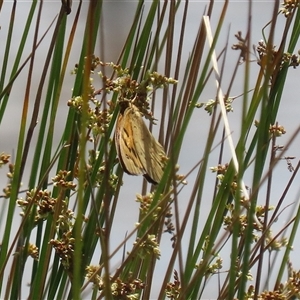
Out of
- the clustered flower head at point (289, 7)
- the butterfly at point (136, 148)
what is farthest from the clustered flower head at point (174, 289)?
the clustered flower head at point (289, 7)

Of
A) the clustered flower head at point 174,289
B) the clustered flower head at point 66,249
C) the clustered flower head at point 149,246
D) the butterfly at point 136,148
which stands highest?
the butterfly at point 136,148

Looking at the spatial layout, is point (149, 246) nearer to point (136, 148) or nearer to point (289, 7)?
point (136, 148)

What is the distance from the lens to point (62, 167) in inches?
29.4

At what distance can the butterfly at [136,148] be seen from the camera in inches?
27.1

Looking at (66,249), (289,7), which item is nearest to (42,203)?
(66,249)

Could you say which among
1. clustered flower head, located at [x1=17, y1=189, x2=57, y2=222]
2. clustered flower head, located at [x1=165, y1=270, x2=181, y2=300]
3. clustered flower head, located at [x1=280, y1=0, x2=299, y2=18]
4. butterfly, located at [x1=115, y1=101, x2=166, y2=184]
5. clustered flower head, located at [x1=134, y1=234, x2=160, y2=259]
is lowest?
clustered flower head, located at [x1=165, y1=270, x2=181, y2=300]

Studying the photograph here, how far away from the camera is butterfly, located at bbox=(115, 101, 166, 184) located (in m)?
0.69

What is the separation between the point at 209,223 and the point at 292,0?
11.0 inches

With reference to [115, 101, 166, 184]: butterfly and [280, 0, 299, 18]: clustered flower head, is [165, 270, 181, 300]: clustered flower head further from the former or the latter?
[280, 0, 299, 18]: clustered flower head

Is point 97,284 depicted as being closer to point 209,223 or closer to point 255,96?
point 209,223

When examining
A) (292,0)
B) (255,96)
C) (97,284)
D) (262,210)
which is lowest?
(97,284)

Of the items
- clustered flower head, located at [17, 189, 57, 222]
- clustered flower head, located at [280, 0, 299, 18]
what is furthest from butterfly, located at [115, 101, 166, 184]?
clustered flower head, located at [280, 0, 299, 18]

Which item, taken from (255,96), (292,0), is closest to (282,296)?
(255,96)

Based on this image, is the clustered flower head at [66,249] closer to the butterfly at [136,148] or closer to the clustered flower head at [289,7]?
the butterfly at [136,148]
